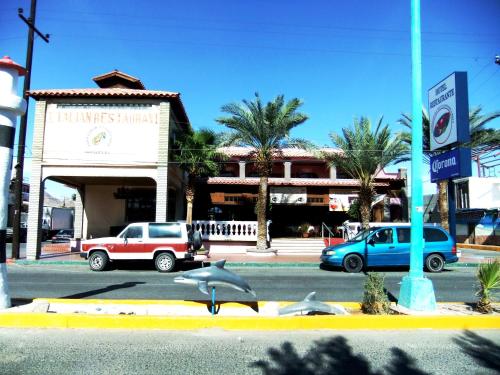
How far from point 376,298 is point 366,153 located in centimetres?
1591

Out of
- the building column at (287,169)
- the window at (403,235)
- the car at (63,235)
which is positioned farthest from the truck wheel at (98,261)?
the car at (63,235)

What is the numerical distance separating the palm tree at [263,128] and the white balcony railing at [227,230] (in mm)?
1952

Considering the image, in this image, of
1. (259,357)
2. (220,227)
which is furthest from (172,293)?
(220,227)

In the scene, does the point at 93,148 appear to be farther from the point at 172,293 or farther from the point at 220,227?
the point at 172,293

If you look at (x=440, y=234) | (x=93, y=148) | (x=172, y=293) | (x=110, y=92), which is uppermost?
(x=110, y=92)

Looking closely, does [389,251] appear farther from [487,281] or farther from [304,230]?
[304,230]

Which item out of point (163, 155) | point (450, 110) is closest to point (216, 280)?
point (450, 110)

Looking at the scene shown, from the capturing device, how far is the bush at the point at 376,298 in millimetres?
6891

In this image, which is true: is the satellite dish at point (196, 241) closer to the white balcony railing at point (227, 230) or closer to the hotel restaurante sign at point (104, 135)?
the hotel restaurante sign at point (104, 135)

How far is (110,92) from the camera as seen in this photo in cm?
1991

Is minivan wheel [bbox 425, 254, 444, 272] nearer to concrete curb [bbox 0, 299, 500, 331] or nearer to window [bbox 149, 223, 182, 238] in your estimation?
window [bbox 149, 223, 182, 238]

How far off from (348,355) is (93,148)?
17696 mm

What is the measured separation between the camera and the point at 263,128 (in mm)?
21234

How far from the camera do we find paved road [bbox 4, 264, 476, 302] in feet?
31.9
